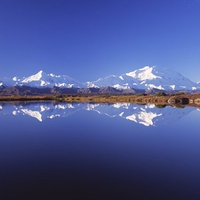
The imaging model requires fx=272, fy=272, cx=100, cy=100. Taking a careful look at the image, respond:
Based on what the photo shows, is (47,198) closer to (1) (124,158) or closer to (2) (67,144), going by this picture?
(1) (124,158)

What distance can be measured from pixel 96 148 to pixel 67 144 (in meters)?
2.74

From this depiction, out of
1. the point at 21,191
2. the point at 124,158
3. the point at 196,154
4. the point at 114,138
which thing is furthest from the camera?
the point at 114,138

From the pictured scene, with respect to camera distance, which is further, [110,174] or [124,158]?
[124,158]

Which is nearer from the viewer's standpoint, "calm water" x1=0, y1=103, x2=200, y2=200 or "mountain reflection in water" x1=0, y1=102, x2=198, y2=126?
"calm water" x1=0, y1=103, x2=200, y2=200

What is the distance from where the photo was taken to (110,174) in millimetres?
13398

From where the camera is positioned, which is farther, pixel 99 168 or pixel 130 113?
pixel 130 113

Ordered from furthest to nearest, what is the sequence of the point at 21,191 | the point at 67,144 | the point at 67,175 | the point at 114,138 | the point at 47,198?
the point at 114,138 < the point at 67,144 < the point at 67,175 < the point at 21,191 < the point at 47,198

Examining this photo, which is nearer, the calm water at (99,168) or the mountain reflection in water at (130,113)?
the calm water at (99,168)

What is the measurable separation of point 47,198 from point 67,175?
2.75 meters

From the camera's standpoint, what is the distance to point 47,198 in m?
10.5

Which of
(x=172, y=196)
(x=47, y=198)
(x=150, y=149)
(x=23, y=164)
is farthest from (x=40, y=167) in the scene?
(x=150, y=149)

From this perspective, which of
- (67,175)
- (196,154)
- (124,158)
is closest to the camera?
(67,175)

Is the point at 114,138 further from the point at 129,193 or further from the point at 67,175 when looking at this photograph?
the point at 129,193

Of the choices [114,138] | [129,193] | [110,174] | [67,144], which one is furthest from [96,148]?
[129,193]
